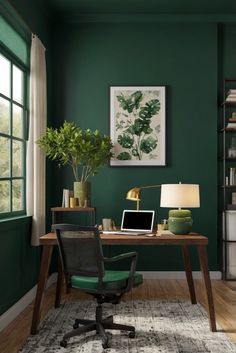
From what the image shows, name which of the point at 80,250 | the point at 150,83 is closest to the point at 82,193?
the point at 80,250

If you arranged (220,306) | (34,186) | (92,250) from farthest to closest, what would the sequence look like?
(34,186)
(220,306)
(92,250)

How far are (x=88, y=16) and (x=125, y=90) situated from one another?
104 centimetres

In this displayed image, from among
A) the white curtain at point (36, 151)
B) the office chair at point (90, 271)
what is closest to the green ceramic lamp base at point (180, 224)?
the office chair at point (90, 271)

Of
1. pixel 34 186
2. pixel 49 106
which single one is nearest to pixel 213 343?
pixel 34 186

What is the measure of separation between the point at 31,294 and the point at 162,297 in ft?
4.50

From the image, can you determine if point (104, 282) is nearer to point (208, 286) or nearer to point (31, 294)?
point (208, 286)

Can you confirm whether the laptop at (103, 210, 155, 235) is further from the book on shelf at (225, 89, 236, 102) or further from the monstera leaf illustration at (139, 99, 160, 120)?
the book on shelf at (225, 89, 236, 102)

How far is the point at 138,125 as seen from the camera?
245 inches

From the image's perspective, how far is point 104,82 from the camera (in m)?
6.27

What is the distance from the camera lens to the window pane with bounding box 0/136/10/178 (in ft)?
14.5

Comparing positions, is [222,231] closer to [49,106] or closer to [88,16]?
[49,106]

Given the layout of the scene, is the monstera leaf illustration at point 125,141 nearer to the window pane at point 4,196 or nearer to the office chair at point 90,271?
the window pane at point 4,196

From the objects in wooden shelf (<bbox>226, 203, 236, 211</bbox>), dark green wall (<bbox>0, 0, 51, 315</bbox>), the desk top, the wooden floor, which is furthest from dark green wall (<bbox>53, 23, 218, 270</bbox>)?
the desk top

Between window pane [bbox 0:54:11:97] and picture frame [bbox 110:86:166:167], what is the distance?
1847 millimetres
